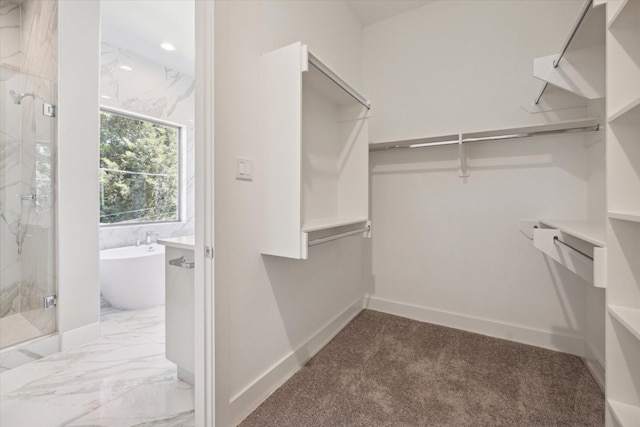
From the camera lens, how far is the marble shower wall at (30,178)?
2117 millimetres

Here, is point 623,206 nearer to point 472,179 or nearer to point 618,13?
point 618,13

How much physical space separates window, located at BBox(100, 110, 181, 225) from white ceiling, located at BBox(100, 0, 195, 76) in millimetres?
782

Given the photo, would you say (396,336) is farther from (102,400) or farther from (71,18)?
(71,18)

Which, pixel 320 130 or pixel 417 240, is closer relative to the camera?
pixel 320 130

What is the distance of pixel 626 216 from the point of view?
2.86 feet

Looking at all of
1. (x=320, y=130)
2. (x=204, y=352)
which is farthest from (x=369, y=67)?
(x=204, y=352)

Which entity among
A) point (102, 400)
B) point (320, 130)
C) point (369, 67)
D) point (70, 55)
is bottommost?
point (102, 400)

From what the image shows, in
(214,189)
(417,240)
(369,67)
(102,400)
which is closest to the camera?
(214,189)

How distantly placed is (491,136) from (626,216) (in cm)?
132

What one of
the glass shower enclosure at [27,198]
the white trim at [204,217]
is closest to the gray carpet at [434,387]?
the white trim at [204,217]

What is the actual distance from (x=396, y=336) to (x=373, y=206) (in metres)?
1.14

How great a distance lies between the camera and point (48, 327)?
6.84 feet

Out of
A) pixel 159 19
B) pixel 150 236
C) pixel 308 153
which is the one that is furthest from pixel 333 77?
pixel 150 236

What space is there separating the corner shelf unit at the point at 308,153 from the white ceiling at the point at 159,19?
104 centimetres
